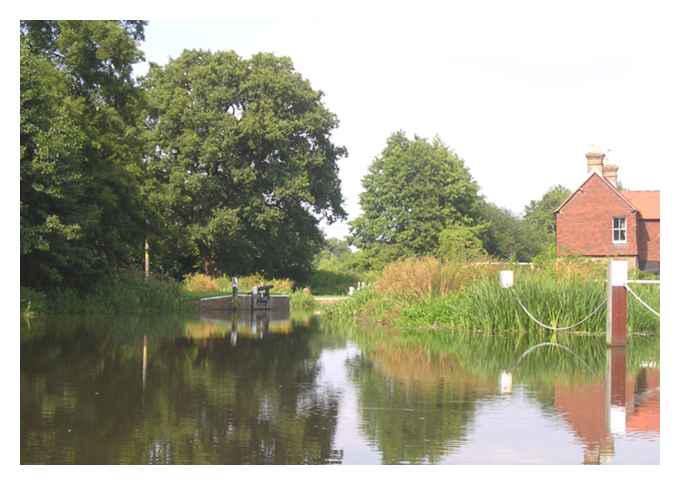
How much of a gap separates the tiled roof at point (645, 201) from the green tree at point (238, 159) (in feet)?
58.7

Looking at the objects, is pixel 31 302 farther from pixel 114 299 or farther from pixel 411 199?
pixel 411 199

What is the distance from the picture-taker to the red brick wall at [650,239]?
55719 mm

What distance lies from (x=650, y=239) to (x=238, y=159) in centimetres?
2408

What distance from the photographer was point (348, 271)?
6744cm

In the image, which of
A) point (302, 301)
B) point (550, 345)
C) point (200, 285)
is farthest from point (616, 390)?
point (200, 285)

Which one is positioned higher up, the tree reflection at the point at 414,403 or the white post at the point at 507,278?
the white post at the point at 507,278

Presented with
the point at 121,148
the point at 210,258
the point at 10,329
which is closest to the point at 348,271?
the point at 210,258

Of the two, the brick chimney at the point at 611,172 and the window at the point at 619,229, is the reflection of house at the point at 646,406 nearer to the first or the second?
the window at the point at 619,229

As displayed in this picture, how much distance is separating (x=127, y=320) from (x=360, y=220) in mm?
43502

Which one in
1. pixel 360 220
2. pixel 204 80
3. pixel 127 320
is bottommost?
pixel 127 320

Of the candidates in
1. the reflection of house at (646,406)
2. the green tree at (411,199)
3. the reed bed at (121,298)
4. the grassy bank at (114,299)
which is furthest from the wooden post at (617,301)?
the green tree at (411,199)

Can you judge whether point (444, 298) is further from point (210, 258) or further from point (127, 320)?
point (210, 258)
